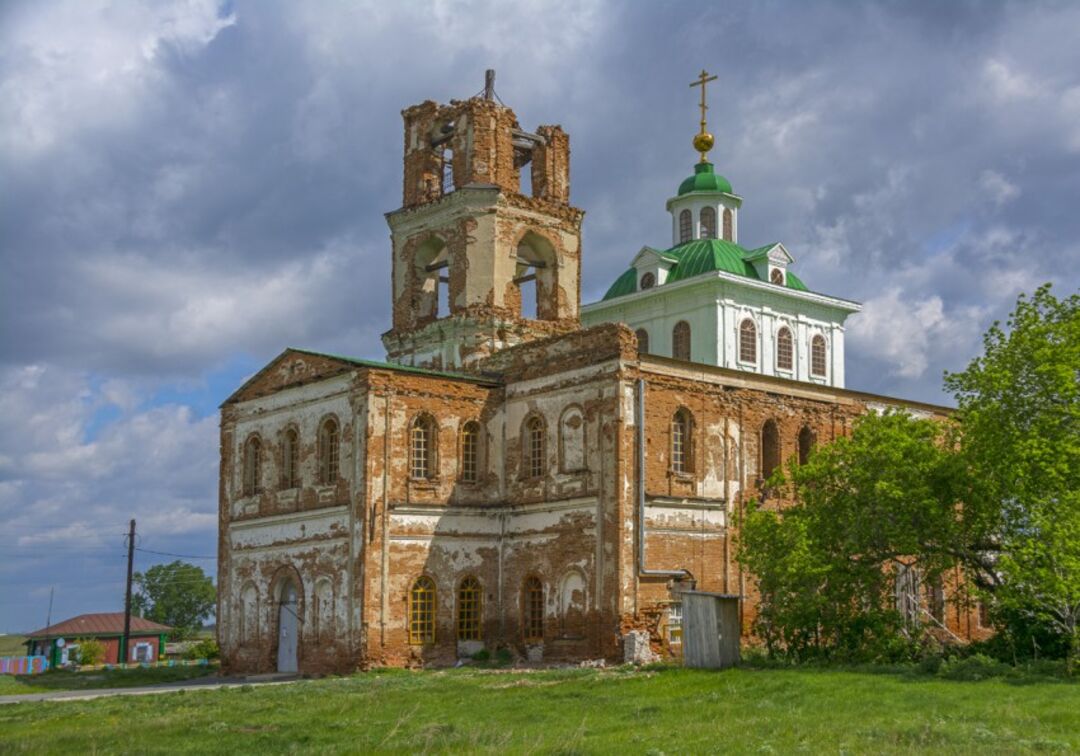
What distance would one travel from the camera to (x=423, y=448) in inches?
1403

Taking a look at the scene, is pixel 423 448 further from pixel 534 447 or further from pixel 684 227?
pixel 684 227

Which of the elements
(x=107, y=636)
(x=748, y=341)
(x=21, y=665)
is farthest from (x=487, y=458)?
(x=107, y=636)

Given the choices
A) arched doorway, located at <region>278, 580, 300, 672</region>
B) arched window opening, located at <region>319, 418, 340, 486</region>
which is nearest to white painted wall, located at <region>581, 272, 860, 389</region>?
arched window opening, located at <region>319, 418, 340, 486</region>

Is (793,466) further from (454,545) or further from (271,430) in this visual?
(271,430)

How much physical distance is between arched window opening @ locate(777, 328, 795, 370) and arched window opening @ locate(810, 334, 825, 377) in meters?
0.99

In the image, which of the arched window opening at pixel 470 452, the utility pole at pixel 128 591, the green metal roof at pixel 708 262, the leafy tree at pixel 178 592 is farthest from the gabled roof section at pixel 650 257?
the leafy tree at pixel 178 592

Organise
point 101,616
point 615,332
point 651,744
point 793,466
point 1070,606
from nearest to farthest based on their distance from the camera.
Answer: point 651,744
point 1070,606
point 793,466
point 615,332
point 101,616

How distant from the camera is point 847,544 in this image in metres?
28.0

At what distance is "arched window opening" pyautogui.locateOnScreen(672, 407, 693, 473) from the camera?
35.1 metres

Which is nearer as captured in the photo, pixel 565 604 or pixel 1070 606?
pixel 1070 606

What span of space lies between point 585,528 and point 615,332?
4.89 m

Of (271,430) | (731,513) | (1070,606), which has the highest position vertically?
(271,430)

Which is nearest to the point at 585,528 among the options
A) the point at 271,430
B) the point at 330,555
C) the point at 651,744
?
the point at 330,555

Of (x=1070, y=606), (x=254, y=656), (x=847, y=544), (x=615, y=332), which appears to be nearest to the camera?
(x=1070, y=606)
